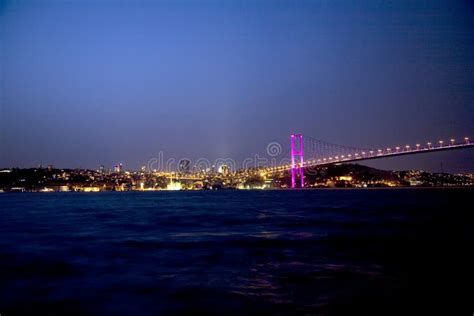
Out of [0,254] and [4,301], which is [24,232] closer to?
[0,254]

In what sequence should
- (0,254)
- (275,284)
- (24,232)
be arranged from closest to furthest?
1. (275,284)
2. (0,254)
3. (24,232)

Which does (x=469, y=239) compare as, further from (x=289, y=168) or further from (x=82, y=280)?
(x=289, y=168)

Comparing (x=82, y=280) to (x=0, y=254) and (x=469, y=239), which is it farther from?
(x=469, y=239)

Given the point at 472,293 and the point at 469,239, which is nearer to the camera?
the point at 472,293

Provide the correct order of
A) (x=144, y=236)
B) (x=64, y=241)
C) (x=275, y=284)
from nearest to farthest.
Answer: (x=275, y=284)
(x=64, y=241)
(x=144, y=236)

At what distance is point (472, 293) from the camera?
20.0ft

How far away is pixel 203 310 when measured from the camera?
5680 mm

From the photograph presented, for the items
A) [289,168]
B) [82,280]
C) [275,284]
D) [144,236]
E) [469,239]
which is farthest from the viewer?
[289,168]

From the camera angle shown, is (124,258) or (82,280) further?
(124,258)

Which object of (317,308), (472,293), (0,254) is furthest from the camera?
(0,254)

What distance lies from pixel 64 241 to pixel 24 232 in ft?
13.1

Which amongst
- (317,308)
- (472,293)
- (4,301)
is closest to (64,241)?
(4,301)

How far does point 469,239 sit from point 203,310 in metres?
9.52

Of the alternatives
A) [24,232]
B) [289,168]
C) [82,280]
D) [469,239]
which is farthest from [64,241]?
[289,168]
